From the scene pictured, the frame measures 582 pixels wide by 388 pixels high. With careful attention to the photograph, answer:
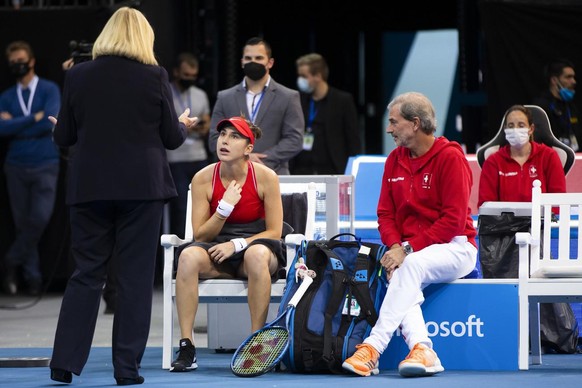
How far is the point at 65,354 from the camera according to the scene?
6184mm

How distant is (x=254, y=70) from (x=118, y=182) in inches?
99.8

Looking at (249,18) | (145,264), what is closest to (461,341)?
(145,264)

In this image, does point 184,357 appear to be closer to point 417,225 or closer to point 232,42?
point 417,225

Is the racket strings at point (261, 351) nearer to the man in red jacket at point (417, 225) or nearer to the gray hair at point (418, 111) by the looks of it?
the man in red jacket at point (417, 225)

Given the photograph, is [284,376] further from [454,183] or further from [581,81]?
[581,81]

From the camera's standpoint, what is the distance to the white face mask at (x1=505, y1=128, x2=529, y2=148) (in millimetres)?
7848

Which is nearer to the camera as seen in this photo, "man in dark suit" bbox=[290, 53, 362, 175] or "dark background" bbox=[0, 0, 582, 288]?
"man in dark suit" bbox=[290, 53, 362, 175]

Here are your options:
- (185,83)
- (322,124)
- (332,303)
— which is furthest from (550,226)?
(185,83)

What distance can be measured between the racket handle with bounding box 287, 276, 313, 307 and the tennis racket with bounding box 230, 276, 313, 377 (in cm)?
6

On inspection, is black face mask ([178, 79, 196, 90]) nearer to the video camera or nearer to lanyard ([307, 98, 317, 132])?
lanyard ([307, 98, 317, 132])

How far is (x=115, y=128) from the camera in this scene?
6.18m

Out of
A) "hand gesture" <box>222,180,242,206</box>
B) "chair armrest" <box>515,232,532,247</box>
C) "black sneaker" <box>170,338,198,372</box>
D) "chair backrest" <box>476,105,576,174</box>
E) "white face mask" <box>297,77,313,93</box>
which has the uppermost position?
"white face mask" <box>297,77,313,93</box>

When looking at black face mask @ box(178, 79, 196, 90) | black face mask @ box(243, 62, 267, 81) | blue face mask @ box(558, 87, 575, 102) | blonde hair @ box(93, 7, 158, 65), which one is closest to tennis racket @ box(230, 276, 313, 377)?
blonde hair @ box(93, 7, 158, 65)

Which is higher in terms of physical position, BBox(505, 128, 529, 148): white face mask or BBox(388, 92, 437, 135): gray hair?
BBox(388, 92, 437, 135): gray hair
